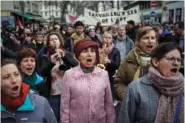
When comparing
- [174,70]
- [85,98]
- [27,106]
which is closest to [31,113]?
[27,106]

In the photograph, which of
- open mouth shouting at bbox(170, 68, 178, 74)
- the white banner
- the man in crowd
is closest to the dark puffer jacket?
open mouth shouting at bbox(170, 68, 178, 74)

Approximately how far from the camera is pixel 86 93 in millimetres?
3072

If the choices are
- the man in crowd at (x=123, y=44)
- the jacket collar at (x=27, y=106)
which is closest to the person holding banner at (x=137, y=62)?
the jacket collar at (x=27, y=106)

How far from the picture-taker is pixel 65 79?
3.16m

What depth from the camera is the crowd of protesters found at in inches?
93.1

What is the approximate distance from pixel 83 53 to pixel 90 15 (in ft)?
29.2

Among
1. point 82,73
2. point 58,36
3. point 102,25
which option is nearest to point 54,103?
point 82,73

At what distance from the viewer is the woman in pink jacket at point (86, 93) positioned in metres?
3.08

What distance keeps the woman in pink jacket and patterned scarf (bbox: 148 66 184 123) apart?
0.79 m

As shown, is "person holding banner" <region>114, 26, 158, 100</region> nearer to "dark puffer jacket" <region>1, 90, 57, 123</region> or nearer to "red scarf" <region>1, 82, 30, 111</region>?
"dark puffer jacket" <region>1, 90, 57, 123</region>

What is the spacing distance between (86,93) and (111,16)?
29.6 feet

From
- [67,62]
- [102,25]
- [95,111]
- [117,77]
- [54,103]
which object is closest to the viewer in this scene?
[95,111]

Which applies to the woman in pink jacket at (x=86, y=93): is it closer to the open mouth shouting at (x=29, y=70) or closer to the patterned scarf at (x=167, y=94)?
the open mouth shouting at (x=29, y=70)

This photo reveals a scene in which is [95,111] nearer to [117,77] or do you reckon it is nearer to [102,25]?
[117,77]
